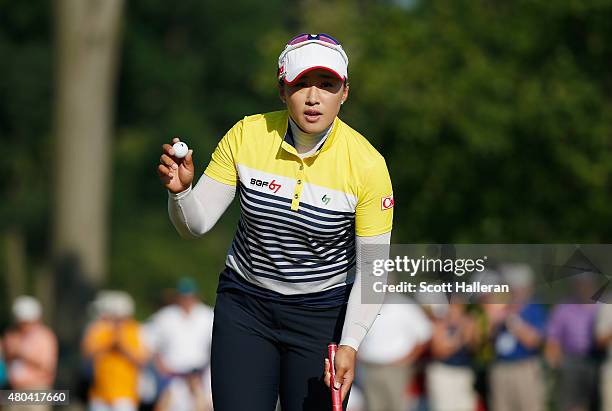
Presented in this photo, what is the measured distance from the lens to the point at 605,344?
11.5 meters

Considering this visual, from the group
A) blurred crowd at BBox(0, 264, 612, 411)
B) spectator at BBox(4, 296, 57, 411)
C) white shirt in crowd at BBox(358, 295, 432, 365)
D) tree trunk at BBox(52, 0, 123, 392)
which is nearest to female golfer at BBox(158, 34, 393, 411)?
blurred crowd at BBox(0, 264, 612, 411)

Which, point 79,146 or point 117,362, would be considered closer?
point 117,362

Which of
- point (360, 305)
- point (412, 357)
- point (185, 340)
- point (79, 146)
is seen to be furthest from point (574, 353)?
point (79, 146)

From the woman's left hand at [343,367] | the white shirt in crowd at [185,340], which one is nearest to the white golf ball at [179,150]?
the woman's left hand at [343,367]

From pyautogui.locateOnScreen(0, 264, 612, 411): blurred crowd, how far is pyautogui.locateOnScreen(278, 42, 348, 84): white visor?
4.97 metres

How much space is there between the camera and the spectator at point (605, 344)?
1111cm

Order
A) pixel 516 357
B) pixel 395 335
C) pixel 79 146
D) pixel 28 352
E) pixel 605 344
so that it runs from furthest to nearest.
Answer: pixel 79 146
pixel 28 352
pixel 395 335
pixel 516 357
pixel 605 344

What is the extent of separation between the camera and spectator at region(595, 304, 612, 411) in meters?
11.1

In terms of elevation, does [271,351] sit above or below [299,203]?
below

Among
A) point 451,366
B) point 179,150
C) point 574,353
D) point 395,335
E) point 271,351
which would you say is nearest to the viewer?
point 179,150

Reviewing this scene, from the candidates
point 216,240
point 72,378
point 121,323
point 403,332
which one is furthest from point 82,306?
point 216,240

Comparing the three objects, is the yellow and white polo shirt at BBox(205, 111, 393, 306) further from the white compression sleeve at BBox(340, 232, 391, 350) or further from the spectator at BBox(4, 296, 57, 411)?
the spectator at BBox(4, 296, 57, 411)

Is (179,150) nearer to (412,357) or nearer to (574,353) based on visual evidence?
(574,353)

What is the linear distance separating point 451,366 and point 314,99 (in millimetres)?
8282
